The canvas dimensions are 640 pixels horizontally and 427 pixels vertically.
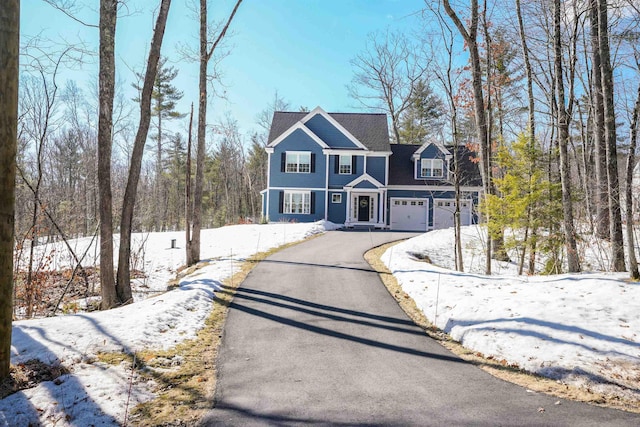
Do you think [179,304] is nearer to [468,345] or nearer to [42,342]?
[42,342]

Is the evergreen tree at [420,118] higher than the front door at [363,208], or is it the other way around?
the evergreen tree at [420,118]

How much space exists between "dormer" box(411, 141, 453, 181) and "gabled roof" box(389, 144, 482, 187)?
373mm

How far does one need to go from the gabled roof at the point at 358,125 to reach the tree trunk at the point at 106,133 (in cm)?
1847

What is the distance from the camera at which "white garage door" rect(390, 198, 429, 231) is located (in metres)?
26.8

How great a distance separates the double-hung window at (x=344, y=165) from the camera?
26.1 metres

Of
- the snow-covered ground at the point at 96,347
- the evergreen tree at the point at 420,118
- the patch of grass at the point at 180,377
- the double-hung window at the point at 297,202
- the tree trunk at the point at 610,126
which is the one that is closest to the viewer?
the snow-covered ground at the point at 96,347

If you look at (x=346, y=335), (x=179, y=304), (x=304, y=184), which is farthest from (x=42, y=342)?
(x=304, y=184)

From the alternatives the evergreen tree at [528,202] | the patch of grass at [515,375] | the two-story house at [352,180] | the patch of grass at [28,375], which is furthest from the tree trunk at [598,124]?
the two-story house at [352,180]

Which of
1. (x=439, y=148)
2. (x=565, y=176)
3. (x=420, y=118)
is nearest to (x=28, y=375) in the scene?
(x=565, y=176)

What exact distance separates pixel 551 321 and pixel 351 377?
3258 mm

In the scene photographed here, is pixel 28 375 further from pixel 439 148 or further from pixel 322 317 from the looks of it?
pixel 439 148

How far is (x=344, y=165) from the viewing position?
1032 inches

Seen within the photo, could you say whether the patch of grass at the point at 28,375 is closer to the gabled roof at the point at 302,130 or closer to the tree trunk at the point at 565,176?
the tree trunk at the point at 565,176

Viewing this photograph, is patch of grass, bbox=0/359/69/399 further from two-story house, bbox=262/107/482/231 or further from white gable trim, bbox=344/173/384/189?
white gable trim, bbox=344/173/384/189
